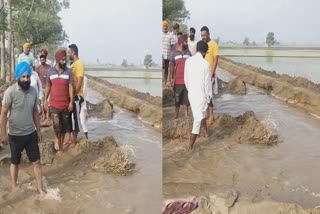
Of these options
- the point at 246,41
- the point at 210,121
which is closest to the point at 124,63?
the point at 210,121

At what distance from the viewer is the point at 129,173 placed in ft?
9.41

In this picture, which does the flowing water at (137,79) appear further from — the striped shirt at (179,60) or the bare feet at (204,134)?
the bare feet at (204,134)

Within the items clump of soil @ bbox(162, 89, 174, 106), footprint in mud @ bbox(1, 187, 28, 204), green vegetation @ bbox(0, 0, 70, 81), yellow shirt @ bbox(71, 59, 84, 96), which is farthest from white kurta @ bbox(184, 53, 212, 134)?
footprint in mud @ bbox(1, 187, 28, 204)

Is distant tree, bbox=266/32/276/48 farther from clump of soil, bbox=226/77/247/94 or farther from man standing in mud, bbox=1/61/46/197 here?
man standing in mud, bbox=1/61/46/197

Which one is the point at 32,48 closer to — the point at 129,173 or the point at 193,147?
the point at 129,173

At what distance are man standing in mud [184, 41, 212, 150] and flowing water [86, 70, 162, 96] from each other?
0.19 meters

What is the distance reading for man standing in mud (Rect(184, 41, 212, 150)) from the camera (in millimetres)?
2705

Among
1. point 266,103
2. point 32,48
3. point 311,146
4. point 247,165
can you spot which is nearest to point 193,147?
point 247,165

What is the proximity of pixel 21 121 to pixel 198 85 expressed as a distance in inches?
44.1

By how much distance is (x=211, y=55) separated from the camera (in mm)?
2738

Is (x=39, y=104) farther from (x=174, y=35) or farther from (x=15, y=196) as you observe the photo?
(x=174, y=35)

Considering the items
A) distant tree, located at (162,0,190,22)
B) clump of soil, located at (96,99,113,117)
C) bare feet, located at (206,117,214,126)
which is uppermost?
distant tree, located at (162,0,190,22)

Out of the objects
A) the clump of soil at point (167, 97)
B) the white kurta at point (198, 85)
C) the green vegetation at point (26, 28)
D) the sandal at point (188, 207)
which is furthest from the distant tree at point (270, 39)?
the green vegetation at point (26, 28)

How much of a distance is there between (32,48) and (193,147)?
121cm
